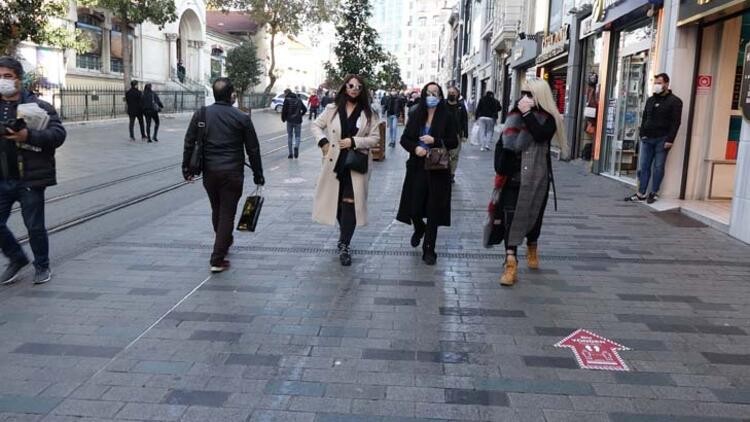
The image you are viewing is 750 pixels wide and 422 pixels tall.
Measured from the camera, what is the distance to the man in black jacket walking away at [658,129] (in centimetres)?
962

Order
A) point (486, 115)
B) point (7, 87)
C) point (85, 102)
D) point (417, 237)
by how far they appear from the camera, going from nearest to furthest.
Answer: point (7, 87) → point (417, 237) → point (486, 115) → point (85, 102)

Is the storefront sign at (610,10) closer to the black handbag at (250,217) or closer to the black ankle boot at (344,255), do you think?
the black ankle boot at (344,255)

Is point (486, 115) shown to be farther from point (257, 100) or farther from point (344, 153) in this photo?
point (257, 100)

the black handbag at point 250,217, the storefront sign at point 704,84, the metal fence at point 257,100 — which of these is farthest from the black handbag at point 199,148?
the metal fence at point 257,100

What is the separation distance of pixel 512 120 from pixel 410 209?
1357mm

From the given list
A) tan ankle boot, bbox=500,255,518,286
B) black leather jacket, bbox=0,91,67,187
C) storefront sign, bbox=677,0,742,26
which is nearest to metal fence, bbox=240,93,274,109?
storefront sign, bbox=677,0,742,26

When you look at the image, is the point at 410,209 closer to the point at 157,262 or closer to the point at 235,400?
the point at 157,262

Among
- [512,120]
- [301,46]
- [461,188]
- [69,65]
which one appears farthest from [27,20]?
[301,46]

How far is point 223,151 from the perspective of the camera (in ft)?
19.9

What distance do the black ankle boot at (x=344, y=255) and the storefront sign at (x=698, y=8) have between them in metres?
5.58

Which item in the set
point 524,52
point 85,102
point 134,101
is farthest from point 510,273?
point 85,102

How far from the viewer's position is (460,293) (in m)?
5.55

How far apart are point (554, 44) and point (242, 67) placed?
30.6 metres

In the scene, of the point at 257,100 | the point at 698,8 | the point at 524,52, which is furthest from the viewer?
the point at 257,100
